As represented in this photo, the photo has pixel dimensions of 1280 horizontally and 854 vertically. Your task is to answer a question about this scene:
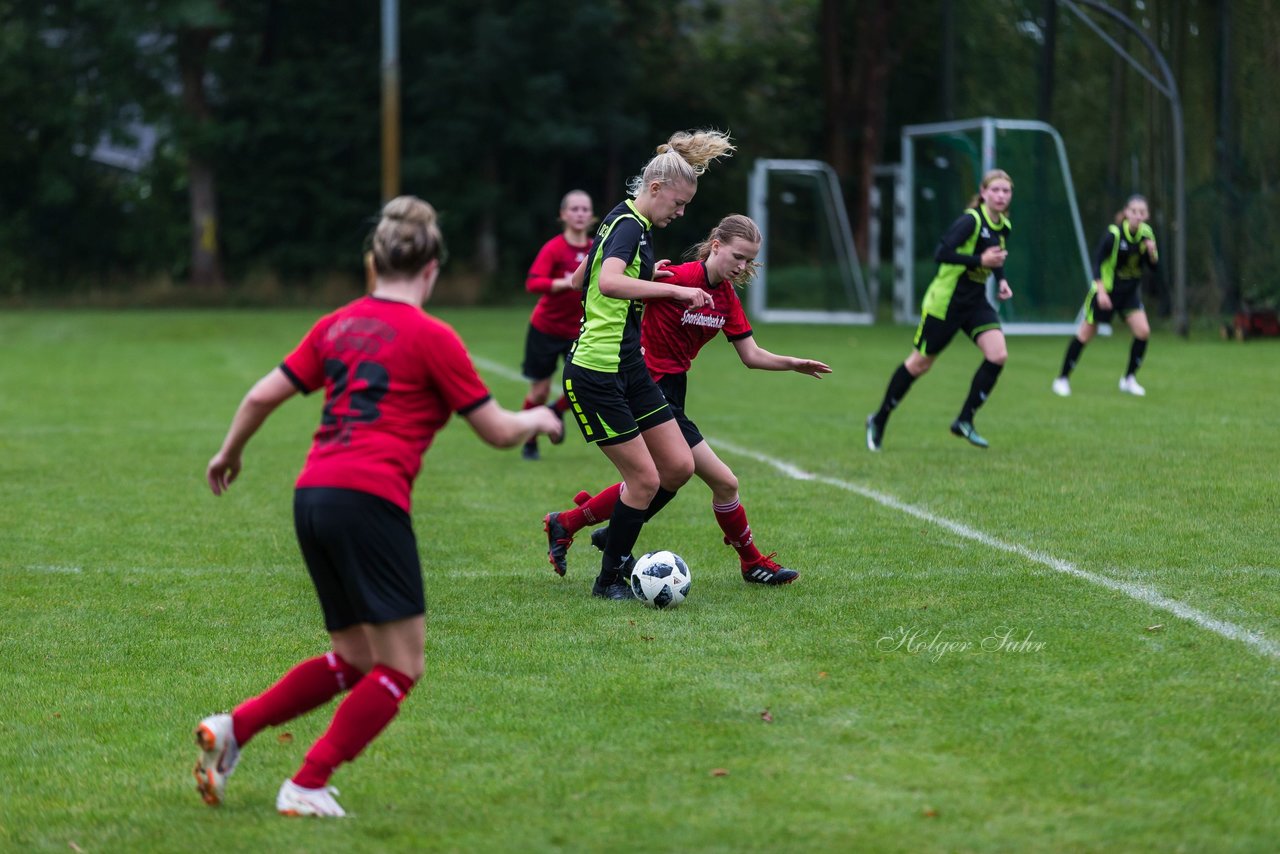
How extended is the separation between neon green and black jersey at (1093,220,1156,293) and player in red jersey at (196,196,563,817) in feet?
43.9

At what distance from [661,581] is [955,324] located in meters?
5.88

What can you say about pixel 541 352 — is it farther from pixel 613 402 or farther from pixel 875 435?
pixel 613 402

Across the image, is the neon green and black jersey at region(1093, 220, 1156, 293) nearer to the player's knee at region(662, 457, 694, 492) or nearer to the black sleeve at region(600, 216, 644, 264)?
the player's knee at region(662, 457, 694, 492)

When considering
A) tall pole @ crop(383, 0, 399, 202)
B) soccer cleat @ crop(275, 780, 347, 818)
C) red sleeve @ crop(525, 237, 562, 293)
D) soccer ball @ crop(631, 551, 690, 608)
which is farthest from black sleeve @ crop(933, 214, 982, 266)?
tall pole @ crop(383, 0, 399, 202)

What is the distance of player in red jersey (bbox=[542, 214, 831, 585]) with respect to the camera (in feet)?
22.5

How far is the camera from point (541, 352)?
12.4 m

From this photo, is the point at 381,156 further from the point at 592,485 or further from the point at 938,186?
the point at 592,485

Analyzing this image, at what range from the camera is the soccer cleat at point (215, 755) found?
421 cm

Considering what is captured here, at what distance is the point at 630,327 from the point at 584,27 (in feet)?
117

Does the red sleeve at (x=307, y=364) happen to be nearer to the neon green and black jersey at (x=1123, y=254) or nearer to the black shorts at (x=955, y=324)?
Answer: the black shorts at (x=955, y=324)

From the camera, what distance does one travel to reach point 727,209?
4456 cm

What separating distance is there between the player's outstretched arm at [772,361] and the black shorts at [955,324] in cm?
494

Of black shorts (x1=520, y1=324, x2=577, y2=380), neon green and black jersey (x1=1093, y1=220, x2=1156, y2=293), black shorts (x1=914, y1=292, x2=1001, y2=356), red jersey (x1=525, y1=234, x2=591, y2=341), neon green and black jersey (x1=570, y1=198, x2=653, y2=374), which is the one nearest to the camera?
neon green and black jersey (x1=570, y1=198, x2=653, y2=374)

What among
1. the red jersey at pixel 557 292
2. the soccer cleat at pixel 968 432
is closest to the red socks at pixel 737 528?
the red jersey at pixel 557 292
